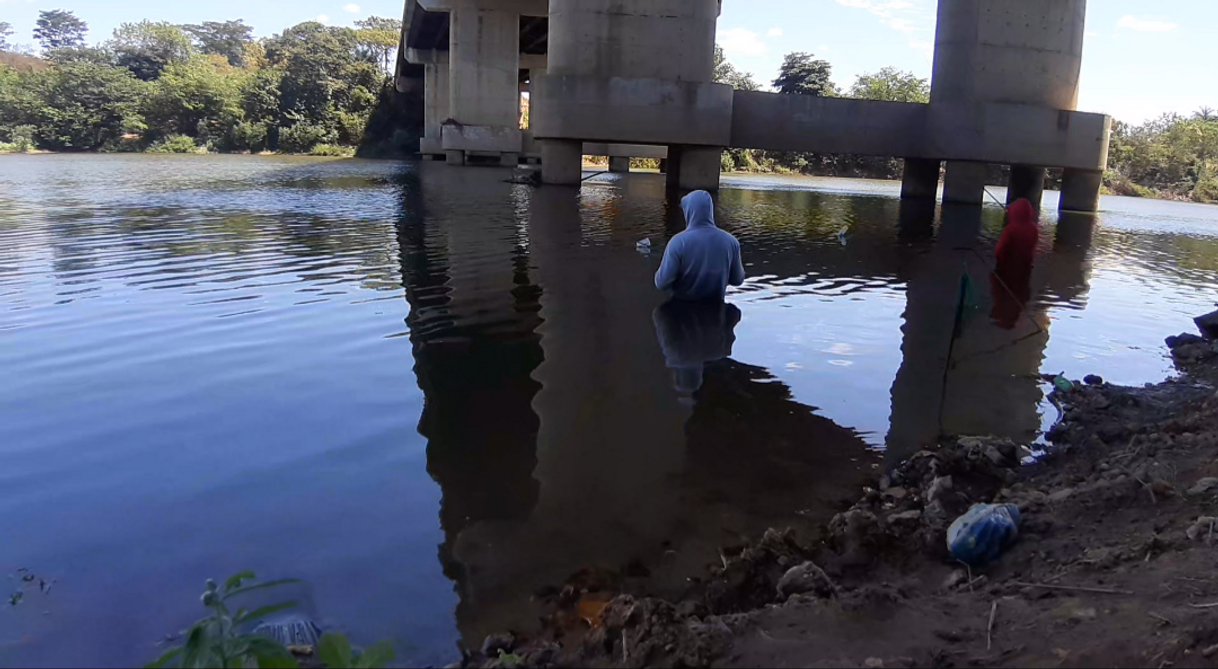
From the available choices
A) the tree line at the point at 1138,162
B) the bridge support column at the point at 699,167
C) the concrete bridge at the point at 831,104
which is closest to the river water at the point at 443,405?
the concrete bridge at the point at 831,104

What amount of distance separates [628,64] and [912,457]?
20.3m

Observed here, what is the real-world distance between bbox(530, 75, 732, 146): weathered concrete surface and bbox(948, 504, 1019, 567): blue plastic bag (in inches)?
817

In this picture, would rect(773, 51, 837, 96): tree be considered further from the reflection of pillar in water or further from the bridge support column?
the reflection of pillar in water

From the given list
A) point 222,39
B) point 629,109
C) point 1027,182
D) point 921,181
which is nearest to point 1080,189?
point 1027,182

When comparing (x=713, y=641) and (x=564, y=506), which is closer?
(x=713, y=641)

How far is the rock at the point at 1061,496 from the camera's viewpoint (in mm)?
4395

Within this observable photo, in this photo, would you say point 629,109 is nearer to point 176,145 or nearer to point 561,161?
point 561,161

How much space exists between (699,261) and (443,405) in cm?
426

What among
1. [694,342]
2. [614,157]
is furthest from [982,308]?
[614,157]

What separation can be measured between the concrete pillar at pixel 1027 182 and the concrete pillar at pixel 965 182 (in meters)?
1.00

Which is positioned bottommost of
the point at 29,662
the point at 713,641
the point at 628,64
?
the point at 29,662

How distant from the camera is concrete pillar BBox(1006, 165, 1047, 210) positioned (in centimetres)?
2655

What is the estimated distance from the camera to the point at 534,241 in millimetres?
14539

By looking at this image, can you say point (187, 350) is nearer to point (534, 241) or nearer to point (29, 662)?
point (29, 662)
